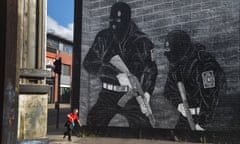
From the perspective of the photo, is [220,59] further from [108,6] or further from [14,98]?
[14,98]

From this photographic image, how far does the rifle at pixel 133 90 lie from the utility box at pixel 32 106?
506 inches

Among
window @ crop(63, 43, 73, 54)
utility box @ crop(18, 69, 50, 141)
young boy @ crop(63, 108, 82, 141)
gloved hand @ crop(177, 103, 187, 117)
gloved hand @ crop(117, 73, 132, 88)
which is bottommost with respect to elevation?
young boy @ crop(63, 108, 82, 141)

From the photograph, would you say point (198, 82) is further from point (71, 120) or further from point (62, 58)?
point (62, 58)

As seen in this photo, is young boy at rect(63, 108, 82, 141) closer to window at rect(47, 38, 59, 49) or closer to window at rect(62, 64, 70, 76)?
window at rect(47, 38, 59, 49)

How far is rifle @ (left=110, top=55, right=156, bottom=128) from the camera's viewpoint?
16953 mm

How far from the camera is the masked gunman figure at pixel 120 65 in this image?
17103 mm

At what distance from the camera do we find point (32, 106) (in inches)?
164

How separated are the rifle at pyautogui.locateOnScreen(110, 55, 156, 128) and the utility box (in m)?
12.8

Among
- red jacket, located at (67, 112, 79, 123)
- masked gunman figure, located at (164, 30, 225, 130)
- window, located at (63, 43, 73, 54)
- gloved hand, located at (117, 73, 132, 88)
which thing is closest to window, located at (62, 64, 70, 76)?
window, located at (63, 43, 73, 54)

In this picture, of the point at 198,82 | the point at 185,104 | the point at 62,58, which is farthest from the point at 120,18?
the point at 62,58

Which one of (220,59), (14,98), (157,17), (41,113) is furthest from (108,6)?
(14,98)

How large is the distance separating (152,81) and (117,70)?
1.79 metres

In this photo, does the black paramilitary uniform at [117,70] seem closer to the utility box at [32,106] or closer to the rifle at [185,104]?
the rifle at [185,104]

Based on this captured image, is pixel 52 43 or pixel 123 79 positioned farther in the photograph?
pixel 52 43
